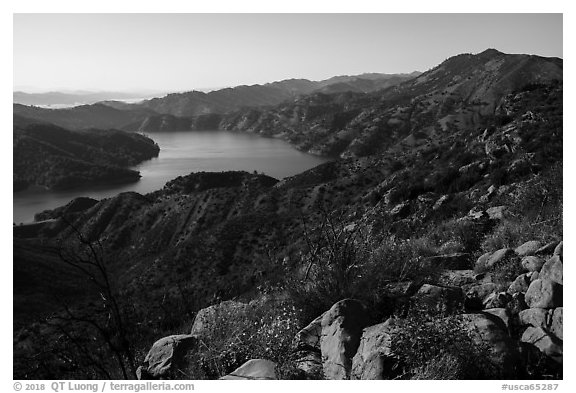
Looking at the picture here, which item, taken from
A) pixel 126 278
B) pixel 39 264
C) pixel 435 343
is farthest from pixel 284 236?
pixel 435 343

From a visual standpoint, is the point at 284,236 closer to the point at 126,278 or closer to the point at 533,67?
the point at 126,278

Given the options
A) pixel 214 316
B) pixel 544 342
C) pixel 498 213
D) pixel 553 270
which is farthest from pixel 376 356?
pixel 498 213

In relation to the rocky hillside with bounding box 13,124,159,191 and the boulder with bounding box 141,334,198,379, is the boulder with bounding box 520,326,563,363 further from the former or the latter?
the rocky hillside with bounding box 13,124,159,191

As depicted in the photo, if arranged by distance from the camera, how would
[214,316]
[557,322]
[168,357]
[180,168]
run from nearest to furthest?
[557,322] → [168,357] → [214,316] → [180,168]

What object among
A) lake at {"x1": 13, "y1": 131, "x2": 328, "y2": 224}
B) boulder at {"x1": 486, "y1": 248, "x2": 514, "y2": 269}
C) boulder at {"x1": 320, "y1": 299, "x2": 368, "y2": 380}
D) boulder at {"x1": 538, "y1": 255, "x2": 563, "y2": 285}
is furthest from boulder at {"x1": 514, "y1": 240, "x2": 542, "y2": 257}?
lake at {"x1": 13, "y1": 131, "x2": 328, "y2": 224}

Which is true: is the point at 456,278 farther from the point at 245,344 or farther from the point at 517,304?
the point at 245,344
